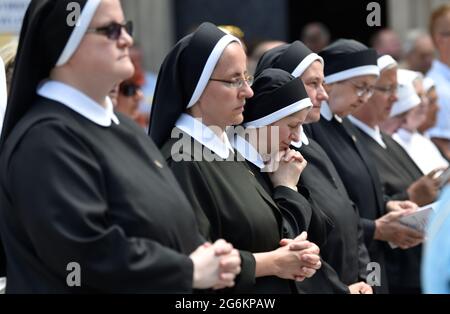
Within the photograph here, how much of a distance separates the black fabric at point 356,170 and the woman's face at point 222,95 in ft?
5.29

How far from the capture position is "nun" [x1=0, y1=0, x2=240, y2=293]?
3.96m

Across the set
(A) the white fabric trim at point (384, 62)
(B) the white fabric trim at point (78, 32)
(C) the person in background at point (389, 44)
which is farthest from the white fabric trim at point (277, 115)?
(C) the person in background at point (389, 44)

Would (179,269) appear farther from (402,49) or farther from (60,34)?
(402,49)

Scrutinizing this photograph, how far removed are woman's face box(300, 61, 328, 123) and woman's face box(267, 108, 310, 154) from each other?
500 mm

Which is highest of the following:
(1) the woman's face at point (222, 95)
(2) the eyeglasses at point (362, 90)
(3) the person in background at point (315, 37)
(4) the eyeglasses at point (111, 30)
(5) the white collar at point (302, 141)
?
(4) the eyeglasses at point (111, 30)

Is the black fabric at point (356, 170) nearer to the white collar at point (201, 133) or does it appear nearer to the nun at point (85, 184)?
the white collar at point (201, 133)

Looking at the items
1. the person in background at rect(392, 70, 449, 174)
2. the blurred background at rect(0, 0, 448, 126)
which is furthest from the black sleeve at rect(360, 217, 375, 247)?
the blurred background at rect(0, 0, 448, 126)

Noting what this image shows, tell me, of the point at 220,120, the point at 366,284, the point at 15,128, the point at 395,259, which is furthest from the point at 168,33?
the point at 15,128

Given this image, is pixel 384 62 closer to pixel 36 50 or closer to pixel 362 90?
pixel 362 90

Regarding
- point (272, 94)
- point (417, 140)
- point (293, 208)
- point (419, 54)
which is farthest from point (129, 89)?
point (419, 54)

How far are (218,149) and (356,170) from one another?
195 cm

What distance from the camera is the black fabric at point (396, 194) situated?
7336 mm

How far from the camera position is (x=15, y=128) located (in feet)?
13.7

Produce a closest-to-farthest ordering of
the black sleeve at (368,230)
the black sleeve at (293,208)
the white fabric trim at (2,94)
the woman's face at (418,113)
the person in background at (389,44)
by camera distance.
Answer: the black sleeve at (293,208)
the white fabric trim at (2,94)
the black sleeve at (368,230)
the woman's face at (418,113)
the person in background at (389,44)
